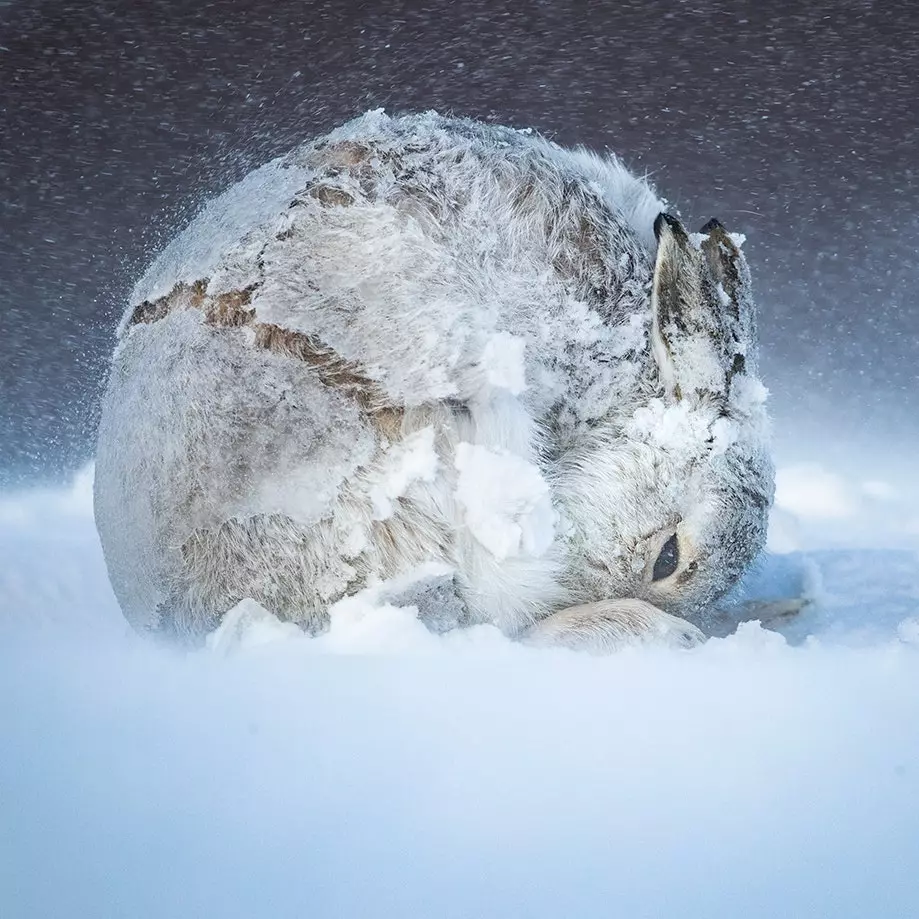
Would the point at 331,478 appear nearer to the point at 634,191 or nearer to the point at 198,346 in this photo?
the point at 198,346

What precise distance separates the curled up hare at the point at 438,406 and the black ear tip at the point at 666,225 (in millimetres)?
11

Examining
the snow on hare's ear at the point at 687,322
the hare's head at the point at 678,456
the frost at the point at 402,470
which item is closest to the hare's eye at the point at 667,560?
the hare's head at the point at 678,456

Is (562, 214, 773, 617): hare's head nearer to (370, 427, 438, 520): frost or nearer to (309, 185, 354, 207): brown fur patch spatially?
(370, 427, 438, 520): frost

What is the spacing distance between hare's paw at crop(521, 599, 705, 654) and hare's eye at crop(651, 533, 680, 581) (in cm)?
8

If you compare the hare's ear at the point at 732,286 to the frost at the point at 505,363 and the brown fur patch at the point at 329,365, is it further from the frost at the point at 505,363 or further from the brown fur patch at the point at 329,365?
the brown fur patch at the point at 329,365

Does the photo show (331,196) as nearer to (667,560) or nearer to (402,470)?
(402,470)

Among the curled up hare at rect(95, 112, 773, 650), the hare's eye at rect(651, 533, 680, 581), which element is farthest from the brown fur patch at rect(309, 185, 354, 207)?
the hare's eye at rect(651, 533, 680, 581)

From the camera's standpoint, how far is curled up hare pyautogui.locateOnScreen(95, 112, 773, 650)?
121cm

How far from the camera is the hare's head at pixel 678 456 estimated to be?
129 cm

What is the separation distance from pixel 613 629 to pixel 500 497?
0.19 m

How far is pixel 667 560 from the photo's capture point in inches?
53.0

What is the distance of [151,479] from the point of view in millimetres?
1269

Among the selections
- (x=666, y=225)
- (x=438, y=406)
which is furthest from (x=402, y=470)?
(x=666, y=225)

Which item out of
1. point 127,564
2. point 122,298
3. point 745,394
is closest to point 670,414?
point 745,394
